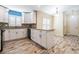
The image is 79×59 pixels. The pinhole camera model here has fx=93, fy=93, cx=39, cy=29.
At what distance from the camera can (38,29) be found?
186 cm

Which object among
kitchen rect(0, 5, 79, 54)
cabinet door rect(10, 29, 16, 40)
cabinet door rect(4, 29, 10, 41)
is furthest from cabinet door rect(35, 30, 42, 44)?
cabinet door rect(4, 29, 10, 41)

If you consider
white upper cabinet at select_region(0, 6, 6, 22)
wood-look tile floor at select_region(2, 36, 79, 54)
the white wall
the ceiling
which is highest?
the ceiling

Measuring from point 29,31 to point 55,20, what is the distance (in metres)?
0.56

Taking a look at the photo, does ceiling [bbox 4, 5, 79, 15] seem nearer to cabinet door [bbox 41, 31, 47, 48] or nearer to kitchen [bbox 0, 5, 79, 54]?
kitchen [bbox 0, 5, 79, 54]

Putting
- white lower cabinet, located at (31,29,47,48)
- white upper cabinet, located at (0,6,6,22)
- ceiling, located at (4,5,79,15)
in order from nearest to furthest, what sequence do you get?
white upper cabinet, located at (0,6,6,22), ceiling, located at (4,5,79,15), white lower cabinet, located at (31,29,47,48)

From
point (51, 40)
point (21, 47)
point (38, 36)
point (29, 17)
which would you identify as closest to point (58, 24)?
point (51, 40)

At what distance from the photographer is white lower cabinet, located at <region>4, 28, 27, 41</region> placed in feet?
5.60

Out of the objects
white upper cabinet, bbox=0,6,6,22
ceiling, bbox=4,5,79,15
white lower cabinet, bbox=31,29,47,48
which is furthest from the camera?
white lower cabinet, bbox=31,29,47,48

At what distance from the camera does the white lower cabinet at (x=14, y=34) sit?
1.71 metres
